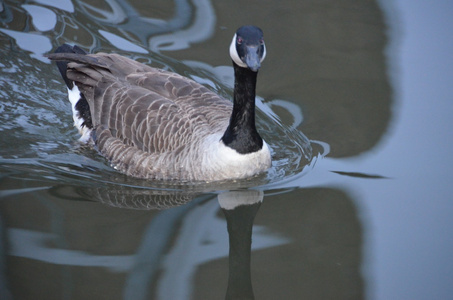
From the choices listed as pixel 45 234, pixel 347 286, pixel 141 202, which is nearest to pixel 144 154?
pixel 141 202

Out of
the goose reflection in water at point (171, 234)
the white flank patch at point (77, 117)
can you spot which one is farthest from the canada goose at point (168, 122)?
the goose reflection in water at point (171, 234)

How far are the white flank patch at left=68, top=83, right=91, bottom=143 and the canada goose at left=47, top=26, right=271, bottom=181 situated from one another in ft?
0.39

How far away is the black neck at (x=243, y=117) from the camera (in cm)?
632

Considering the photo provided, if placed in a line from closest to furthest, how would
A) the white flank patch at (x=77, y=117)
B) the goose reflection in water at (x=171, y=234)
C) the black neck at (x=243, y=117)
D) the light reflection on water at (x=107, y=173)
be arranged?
the goose reflection in water at (x=171, y=234) < the light reflection on water at (x=107, y=173) < the black neck at (x=243, y=117) < the white flank patch at (x=77, y=117)

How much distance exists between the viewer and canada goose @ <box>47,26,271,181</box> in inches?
258

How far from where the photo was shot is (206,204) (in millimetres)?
6289

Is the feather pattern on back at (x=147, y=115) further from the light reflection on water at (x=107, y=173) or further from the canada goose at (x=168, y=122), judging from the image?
the light reflection on water at (x=107, y=173)

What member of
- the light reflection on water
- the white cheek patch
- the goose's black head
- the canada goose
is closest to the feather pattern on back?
the canada goose

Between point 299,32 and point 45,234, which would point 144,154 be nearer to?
point 45,234

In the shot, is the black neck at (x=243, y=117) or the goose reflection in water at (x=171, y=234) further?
the black neck at (x=243, y=117)

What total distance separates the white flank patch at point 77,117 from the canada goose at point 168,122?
0.12 m

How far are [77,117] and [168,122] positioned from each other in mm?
1734

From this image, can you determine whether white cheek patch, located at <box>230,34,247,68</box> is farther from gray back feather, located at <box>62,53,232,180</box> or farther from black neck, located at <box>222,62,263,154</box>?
gray back feather, located at <box>62,53,232,180</box>

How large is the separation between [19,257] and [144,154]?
1.97 meters
